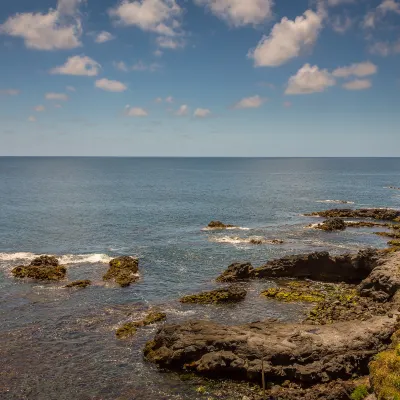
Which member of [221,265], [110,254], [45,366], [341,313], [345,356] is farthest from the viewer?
[110,254]

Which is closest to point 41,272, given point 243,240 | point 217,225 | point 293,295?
point 293,295

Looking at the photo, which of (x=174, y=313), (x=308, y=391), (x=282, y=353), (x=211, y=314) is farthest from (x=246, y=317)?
(x=308, y=391)

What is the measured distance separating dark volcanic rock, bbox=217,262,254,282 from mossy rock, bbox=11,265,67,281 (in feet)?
85.0

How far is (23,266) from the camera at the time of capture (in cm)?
6662

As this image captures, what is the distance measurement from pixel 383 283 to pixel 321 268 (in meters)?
12.4

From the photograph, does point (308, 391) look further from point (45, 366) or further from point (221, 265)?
point (221, 265)

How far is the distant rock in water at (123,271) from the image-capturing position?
62.6 m

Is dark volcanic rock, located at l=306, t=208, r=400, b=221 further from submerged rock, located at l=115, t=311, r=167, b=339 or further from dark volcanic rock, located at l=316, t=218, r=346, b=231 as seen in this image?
submerged rock, located at l=115, t=311, r=167, b=339

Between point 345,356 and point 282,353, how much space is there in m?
5.69

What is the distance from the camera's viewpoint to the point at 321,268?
213ft

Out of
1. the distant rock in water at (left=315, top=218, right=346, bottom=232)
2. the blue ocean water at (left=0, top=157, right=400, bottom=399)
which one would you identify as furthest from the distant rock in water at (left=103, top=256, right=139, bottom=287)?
the distant rock in water at (left=315, top=218, right=346, bottom=232)

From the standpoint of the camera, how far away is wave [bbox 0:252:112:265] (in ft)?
241

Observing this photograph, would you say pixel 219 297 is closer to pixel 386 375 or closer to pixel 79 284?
pixel 79 284

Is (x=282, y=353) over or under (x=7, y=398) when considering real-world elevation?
over
